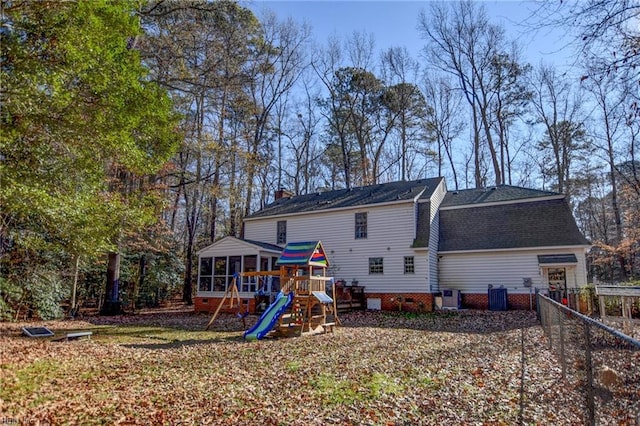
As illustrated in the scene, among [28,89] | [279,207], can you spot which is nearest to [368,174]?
[279,207]

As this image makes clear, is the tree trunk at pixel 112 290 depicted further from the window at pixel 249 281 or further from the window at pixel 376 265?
the window at pixel 376 265

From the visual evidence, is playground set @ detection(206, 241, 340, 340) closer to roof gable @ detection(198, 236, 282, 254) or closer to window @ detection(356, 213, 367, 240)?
roof gable @ detection(198, 236, 282, 254)

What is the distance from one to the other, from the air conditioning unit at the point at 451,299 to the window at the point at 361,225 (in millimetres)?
4996

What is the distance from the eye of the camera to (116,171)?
18.3 meters

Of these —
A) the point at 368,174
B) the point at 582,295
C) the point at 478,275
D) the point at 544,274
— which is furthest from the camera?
the point at 368,174

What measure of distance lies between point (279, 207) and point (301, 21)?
15.2 meters

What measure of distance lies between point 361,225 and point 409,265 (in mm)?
3402

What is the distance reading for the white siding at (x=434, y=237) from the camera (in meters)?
18.9

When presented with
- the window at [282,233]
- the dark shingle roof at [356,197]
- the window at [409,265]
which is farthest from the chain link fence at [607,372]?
the window at [282,233]

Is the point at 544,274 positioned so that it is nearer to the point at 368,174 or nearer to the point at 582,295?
the point at 582,295

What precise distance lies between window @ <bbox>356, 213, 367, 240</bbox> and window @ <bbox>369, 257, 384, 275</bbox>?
136cm

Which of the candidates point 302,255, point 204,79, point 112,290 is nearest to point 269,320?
point 302,255

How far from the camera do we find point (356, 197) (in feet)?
72.8

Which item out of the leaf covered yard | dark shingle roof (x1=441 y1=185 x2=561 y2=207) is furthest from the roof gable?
dark shingle roof (x1=441 y1=185 x2=561 y2=207)
